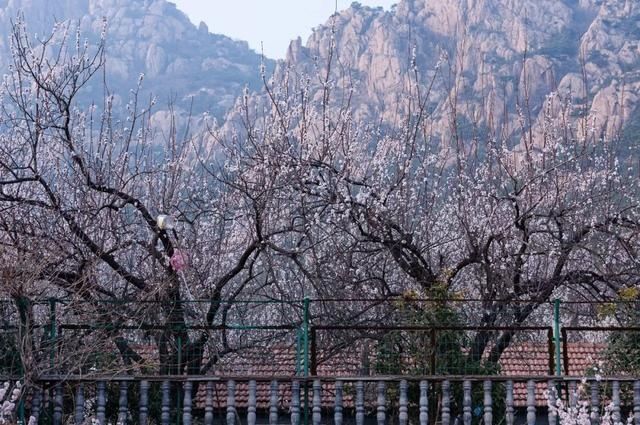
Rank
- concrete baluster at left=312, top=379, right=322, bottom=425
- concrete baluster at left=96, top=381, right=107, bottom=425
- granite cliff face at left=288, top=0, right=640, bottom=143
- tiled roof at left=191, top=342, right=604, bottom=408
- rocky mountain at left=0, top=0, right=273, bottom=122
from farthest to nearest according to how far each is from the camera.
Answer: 1. rocky mountain at left=0, top=0, right=273, bottom=122
2. granite cliff face at left=288, top=0, right=640, bottom=143
3. tiled roof at left=191, top=342, right=604, bottom=408
4. concrete baluster at left=312, top=379, right=322, bottom=425
5. concrete baluster at left=96, top=381, right=107, bottom=425

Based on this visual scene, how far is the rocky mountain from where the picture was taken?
87.6 m

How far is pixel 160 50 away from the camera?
10375cm

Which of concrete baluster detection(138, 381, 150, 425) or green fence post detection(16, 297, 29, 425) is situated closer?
green fence post detection(16, 297, 29, 425)

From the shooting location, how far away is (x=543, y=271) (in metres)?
13.1

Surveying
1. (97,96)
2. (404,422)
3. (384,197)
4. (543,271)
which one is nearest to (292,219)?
(384,197)

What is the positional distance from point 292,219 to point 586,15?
6625cm

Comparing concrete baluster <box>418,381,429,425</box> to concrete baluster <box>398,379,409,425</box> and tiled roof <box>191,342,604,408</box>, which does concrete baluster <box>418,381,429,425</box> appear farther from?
tiled roof <box>191,342,604,408</box>

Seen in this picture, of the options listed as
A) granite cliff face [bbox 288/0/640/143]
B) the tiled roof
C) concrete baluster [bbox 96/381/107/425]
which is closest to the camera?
concrete baluster [bbox 96/381/107/425]

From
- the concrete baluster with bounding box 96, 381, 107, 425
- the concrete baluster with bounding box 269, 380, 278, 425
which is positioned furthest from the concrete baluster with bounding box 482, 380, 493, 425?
the concrete baluster with bounding box 96, 381, 107, 425

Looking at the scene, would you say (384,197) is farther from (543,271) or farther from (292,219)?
(543,271)

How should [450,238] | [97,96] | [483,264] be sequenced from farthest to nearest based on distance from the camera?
[97,96] → [450,238] → [483,264]

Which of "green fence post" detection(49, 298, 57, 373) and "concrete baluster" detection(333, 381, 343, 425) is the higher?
"green fence post" detection(49, 298, 57, 373)

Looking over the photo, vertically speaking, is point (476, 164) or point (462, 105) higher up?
point (462, 105)

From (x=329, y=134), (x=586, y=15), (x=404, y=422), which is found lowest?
(x=404, y=422)
